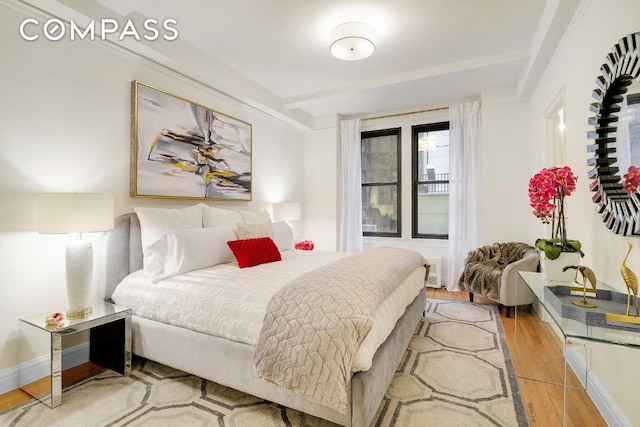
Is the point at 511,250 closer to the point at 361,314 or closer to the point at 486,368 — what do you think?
the point at 486,368

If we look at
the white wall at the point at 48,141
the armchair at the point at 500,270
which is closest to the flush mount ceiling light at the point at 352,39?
the white wall at the point at 48,141

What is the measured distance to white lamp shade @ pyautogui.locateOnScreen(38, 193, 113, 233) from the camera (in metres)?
1.86

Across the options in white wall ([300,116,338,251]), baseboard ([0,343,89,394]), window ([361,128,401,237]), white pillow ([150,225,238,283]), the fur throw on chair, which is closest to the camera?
baseboard ([0,343,89,394])

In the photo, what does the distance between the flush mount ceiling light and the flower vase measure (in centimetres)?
217

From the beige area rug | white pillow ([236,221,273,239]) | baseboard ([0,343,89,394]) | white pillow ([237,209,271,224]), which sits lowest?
the beige area rug

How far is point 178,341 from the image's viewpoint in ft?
6.42

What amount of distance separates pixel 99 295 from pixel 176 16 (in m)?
2.32

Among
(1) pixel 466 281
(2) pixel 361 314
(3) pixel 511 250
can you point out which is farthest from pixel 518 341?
(2) pixel 361 314

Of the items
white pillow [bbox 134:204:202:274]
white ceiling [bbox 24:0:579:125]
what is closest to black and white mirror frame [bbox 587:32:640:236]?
white ceiling [bbox 24:0:579:125]

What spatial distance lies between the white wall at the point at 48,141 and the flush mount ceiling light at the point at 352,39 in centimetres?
165

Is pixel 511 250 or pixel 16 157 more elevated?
pixel 16 157

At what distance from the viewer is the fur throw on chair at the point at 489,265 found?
10.8 ft

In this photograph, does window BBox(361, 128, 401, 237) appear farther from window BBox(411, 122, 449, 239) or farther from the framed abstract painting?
the framed abstract painting

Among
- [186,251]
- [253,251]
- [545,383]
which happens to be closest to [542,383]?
[545,383]
